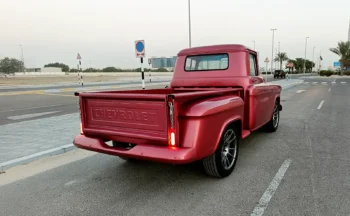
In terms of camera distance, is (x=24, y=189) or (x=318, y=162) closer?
(x=24, y=189)

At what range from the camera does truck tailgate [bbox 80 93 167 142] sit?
3113 mm

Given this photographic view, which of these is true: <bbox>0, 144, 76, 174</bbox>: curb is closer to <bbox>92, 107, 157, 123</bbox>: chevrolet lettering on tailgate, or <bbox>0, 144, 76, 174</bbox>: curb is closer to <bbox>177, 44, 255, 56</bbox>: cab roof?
<bbox>92, 107, 157, 123</bbox>: chevrolet lettering on tailgate

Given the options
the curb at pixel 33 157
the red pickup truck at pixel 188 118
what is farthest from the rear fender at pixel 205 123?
the curb at pixel 33 157

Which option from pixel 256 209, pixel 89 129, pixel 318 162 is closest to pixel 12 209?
pixel 89 129

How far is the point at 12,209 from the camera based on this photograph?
3146 millimetres

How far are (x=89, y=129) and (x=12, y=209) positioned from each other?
1321 millimetres

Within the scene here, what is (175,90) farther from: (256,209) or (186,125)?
(256,209)

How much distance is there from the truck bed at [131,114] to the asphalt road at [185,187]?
0.71 m

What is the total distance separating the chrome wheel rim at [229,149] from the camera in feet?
12.6

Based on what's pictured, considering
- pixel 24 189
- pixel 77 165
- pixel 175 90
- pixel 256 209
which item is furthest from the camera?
pixel 175 90

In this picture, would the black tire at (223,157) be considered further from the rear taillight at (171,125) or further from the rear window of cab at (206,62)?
the rear window of cab at (206,62)

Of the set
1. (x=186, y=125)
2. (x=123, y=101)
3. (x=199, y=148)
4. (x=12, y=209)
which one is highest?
(x=123, y=101)

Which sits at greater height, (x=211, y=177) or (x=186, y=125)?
(x=186, y=125)

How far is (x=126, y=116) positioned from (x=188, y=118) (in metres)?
0.85
